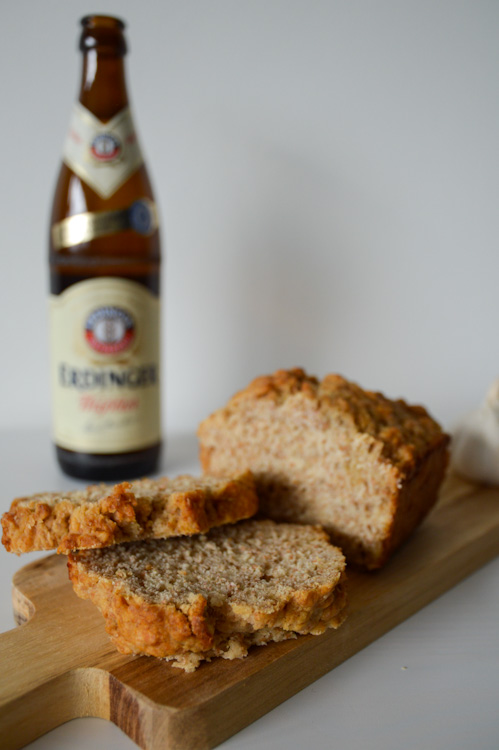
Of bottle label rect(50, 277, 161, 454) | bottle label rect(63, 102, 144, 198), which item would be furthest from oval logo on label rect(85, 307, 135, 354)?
bottle label rect(63, 102, 144, 198)

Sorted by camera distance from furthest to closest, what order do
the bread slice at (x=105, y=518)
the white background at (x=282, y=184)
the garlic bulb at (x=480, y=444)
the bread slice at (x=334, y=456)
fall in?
the white background at (x=282, y=184) < the garlic bulb at (x=480, y=444) < the bread slice at (x=334, y=456) < the bread slice at (x=105, y=518)

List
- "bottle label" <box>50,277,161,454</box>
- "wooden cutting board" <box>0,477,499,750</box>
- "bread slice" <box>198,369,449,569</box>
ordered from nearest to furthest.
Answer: "wooden cutting board" <box>0,477,499,750</box>
"bread slice" <box>198,369,449,569</box>
"bottle label" <box>50,277,161,454</box>

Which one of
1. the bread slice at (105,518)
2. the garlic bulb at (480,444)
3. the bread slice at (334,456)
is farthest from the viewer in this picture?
the garlic bulb at (480,444)

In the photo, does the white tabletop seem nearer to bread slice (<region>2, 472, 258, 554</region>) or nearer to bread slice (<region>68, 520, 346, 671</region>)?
bread slice (<region>68, 520, 346, 671</region>)

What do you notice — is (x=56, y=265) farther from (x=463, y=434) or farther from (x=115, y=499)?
(x=463, y=434)

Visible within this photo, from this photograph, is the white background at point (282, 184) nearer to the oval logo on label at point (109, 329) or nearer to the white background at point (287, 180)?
the white background at point (287, 180)

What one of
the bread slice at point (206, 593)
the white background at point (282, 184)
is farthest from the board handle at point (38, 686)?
the white background at point (282, 184)

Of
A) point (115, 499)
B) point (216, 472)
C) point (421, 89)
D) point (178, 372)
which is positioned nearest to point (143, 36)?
point (421, 89)
